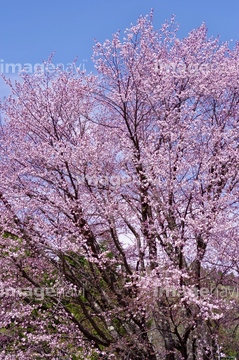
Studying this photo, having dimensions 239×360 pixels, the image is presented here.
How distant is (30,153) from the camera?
1036 centimetres

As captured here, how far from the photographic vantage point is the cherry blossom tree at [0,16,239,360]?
8.98 metres

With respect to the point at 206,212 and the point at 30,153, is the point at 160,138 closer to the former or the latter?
the point at 206,212

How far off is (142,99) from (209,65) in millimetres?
2136

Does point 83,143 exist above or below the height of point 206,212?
above

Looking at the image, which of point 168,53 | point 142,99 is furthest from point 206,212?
point 168,53

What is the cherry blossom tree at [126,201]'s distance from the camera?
8.98 metres

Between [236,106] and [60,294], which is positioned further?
[236,106]

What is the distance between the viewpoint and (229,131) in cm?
989

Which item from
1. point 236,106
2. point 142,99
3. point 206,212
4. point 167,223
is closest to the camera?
point 206,212

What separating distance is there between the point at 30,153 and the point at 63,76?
2069mm

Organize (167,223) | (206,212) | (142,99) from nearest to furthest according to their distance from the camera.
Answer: (206,212) < (167,223) < (142,99)

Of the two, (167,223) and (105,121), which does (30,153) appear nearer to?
(105,121)

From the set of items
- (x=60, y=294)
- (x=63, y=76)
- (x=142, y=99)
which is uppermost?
(x=63, y=76)

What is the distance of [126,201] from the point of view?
32.8 ft
